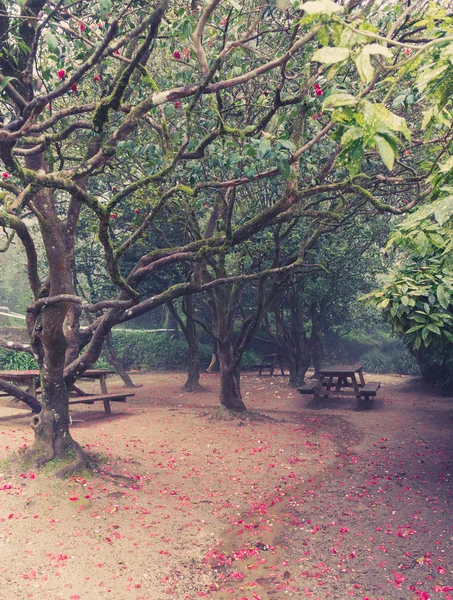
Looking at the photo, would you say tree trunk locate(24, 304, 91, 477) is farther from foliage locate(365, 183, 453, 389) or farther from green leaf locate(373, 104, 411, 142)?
green leaf locate(373, 104, 411, 142)

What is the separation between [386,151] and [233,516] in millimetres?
5802

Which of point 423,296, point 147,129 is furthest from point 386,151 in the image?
point 147,129

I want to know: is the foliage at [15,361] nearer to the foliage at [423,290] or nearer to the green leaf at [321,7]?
the foliage at [423,290]

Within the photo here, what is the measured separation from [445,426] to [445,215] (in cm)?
1033

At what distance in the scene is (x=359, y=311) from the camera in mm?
23266

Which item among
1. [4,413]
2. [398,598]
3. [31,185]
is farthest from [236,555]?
[4,413]

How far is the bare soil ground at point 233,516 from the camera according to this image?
5355 mm

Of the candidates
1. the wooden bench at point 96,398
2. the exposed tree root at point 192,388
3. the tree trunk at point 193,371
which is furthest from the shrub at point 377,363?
the wooden bench at point 96,398

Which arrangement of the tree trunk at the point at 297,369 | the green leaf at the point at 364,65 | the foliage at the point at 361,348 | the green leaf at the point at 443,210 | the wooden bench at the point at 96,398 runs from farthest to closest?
the foliage at the point at 361,348 < the tree trunk at the point at 297,369 < the wooden bench at the point at 96,398 < the green leaf at the point at 443,210 < the green leaf at the point at 364,65

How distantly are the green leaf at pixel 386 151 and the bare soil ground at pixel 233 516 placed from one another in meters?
4.24

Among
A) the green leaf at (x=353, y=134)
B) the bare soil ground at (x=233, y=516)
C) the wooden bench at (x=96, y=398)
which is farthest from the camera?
the wooden bench at (x=96, y=398)

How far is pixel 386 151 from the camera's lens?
2760 mm

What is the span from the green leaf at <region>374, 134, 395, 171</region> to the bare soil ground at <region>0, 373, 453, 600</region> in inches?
167

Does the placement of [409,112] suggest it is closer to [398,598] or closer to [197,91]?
[197,91]
